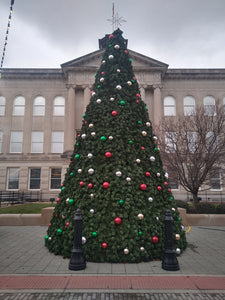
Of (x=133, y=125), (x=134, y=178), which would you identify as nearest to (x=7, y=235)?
(x=134, y=178)

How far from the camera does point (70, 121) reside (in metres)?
26.5

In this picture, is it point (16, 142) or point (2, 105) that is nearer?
point (16, 142)

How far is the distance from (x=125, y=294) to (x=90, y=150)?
3.45 m

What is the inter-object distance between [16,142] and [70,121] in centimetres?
717

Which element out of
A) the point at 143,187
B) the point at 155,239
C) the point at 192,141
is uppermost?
the point at 192,141

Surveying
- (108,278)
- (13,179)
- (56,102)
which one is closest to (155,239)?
(108,278)

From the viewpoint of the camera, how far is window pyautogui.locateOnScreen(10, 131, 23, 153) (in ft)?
88.5

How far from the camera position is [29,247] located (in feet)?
21.2

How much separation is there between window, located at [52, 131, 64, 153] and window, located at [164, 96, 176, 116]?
43.4ft

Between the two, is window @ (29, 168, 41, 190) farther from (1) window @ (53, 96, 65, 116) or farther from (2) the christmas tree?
(2) the christmas tree

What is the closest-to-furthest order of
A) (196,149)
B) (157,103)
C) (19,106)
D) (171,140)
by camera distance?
(196,149) < (171,140) < (157,103) < (19,106)

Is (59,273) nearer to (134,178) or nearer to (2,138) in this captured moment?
(134,178)

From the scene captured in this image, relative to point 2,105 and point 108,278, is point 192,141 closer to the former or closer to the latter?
point 108,278

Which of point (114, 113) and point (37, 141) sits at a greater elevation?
point (37, 141)
